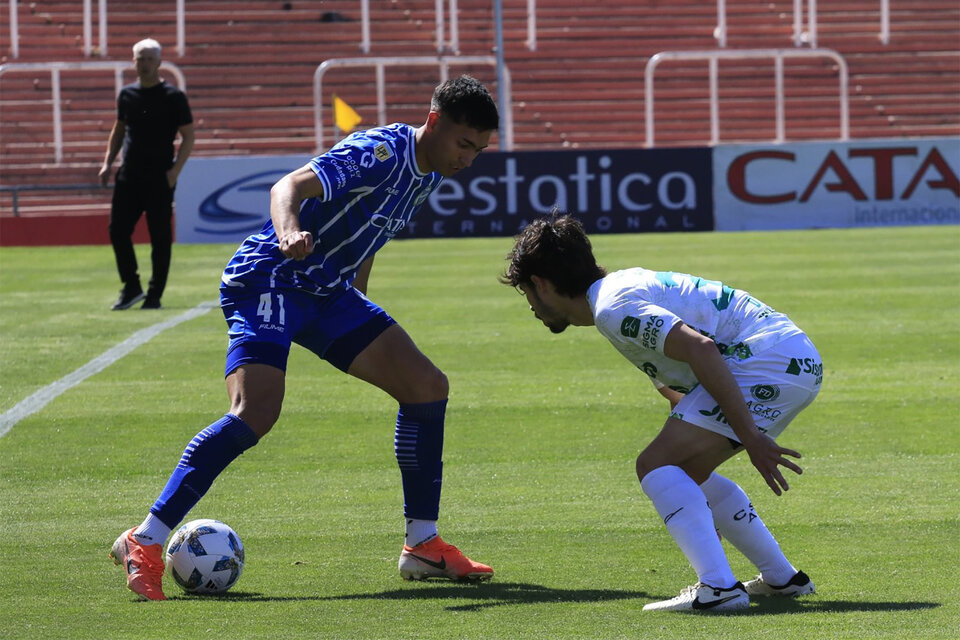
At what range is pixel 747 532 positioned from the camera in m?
4.77

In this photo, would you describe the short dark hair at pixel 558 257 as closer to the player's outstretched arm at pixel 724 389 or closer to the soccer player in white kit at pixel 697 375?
the soccer player in white kit at pixel 697 375

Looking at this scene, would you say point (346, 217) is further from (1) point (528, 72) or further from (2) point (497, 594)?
(1) point (528, 72)

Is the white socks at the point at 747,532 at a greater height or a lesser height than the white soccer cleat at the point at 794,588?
greater

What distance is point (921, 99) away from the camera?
3253 cm

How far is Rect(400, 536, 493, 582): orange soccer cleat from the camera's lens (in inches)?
202

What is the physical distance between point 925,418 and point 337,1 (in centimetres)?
2710

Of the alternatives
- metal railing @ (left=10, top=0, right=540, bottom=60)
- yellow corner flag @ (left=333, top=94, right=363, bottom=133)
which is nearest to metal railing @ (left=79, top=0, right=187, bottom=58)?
metal railing @ (left=10, top=0, right=540, bottom=60)

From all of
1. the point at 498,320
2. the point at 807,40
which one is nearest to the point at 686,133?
the point at 807,40

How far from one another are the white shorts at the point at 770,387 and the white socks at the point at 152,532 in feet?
5.26

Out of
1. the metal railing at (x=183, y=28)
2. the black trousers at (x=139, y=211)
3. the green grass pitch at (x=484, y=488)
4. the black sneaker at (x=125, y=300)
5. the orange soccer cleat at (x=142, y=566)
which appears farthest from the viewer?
the metal railing at (x=183, y=28)

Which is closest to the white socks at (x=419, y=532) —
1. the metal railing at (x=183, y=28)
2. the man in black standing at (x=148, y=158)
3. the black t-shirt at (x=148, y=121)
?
the man in black standing at (x=148, y=158)

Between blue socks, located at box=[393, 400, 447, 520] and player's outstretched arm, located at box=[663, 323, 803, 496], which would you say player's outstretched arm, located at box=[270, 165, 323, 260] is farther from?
player's outstretched arm, located at box=[663, 323, 803, 496]

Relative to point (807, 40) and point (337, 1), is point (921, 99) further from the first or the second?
point (337, 1)

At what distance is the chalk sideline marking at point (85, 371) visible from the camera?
8.31m
